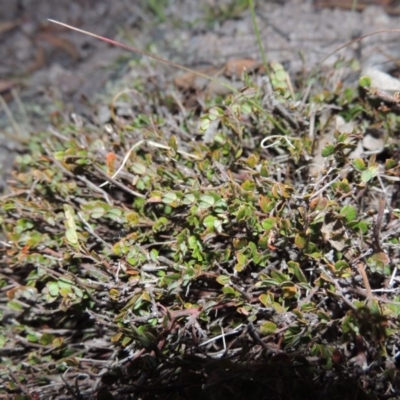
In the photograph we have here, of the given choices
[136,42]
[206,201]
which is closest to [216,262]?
[206,201]

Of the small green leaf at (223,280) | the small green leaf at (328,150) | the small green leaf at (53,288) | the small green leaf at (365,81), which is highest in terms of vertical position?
the small green leaf at (365,81)

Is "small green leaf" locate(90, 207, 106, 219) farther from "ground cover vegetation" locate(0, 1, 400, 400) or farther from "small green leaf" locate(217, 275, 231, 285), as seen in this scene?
"small green leaf" locate(217, 275, 231, 285)

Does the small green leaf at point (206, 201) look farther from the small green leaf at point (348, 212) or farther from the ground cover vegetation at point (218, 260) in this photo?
the small green leaf at point (348, 212)

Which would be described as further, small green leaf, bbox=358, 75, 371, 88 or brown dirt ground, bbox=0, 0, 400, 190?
brown dirt ground, bbox=0, 0, 400, 190

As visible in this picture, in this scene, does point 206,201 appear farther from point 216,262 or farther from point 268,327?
point 268,327

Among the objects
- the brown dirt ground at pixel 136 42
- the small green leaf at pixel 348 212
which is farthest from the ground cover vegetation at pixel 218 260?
the brown dirt ground at pixel 136 42

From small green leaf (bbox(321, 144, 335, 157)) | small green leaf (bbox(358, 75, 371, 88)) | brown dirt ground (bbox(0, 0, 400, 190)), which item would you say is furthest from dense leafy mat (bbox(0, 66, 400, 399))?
brown dirt ground (bbox(0, 0, 400, 190))

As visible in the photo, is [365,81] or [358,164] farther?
[365,81]
